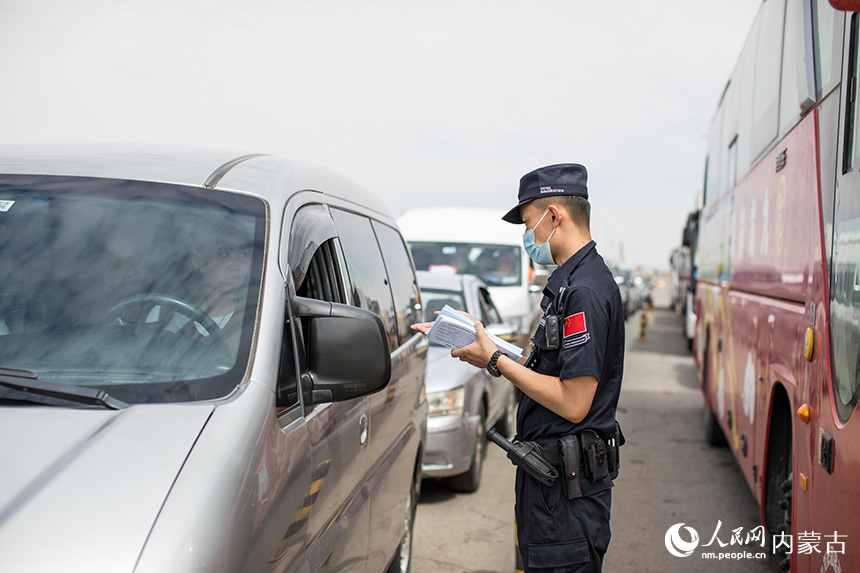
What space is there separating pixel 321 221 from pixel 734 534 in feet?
14.2

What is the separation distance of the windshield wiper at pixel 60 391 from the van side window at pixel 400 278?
2211 millimetres

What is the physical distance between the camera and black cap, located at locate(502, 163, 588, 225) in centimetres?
280

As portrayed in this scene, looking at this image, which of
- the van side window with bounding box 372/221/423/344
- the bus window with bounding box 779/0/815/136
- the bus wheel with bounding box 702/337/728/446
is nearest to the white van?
the bus wheel with bounding box 702/337/728/446

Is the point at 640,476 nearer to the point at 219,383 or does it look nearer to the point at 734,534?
the point at 734,534

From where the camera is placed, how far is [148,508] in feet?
5.51

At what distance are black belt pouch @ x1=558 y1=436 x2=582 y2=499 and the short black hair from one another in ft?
2.55

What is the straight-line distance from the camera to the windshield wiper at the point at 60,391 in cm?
198

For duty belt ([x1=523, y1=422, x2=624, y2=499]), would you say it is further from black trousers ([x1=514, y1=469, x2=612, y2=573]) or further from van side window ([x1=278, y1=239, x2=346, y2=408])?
van side window ([x1=278, y1=239, x2=346, y2=408])

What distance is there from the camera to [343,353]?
2.31 m

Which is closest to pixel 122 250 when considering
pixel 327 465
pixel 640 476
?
pixel 327 465

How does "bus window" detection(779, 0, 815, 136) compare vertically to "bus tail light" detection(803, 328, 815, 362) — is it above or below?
above

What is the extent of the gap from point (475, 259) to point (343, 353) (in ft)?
34.0

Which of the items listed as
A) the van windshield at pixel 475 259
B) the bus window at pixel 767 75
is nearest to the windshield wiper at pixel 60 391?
the bus window at pixel 767 75

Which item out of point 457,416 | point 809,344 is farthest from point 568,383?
point 457,416
